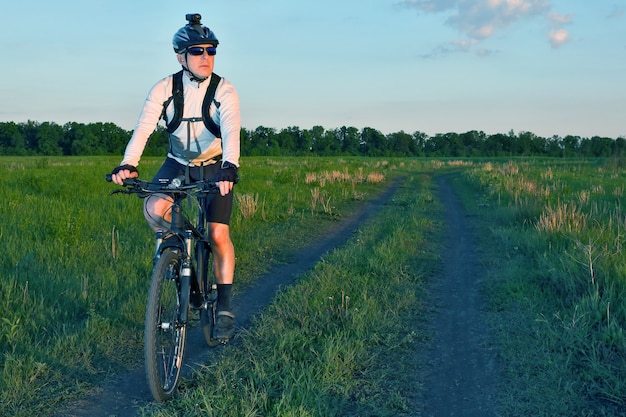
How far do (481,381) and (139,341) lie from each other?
2693mm

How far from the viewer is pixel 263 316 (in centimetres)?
490

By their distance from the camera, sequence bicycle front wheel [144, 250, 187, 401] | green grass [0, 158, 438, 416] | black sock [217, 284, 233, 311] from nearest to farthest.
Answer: bicycle front wheel [144, 250, 187, 401] → green grass [0, 158, 438, 416] → black sock [217, 284, 233, 311]

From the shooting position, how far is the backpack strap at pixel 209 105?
392 centimetres

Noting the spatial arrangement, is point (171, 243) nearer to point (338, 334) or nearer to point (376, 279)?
point (338, 334)

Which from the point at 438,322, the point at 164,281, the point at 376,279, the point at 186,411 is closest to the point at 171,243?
the point at 164,281

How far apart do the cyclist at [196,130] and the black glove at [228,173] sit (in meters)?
0.04

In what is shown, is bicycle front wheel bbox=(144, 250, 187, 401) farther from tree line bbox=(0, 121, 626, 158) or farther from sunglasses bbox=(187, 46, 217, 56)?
tree line bbox=(0, 121, 626, 158)

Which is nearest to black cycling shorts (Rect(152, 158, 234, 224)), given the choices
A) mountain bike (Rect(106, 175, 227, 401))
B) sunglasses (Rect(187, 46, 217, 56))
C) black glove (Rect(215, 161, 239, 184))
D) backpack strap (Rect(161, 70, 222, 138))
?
mountain bike (Rect(106, 175, 227, 401))

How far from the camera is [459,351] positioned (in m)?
4.31

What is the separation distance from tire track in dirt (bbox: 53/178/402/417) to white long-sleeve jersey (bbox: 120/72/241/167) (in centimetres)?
152

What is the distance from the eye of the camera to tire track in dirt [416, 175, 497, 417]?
3.43 metres

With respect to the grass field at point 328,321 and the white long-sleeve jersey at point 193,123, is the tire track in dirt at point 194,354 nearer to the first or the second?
the grass field at point 328,321

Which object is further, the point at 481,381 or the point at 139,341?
the point at 139,341

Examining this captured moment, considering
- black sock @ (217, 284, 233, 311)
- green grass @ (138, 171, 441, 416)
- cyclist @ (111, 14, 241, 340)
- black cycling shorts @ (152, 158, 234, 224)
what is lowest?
green grass @ (138, 171, 441, 416)
